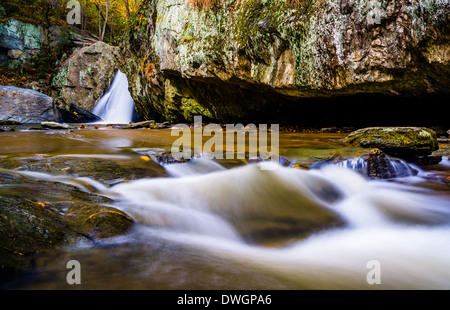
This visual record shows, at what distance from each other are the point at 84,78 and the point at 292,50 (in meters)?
17.1

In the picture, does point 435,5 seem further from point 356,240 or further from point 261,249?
point 261,249

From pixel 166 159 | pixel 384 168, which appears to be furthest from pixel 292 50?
pixel 166 159

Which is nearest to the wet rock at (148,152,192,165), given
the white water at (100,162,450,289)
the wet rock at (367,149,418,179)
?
the white water at (100,162,450,289)

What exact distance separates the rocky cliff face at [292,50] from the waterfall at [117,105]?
6415 millimetres

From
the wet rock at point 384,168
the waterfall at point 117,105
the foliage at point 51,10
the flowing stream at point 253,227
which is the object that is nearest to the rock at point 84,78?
the waterfall at point 117,105

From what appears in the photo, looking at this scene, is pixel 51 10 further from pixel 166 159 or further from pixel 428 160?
pixel 428 160

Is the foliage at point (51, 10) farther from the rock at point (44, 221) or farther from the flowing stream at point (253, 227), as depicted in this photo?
the rock at point (44, 221)

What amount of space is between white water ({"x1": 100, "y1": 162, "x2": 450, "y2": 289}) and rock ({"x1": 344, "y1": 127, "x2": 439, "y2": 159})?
0.94 m

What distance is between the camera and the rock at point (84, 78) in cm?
1784

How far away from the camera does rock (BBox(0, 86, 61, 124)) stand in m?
10.0

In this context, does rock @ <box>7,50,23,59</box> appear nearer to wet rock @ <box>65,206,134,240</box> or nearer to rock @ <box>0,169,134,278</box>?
rock @ <box>0,169,134,278</box>

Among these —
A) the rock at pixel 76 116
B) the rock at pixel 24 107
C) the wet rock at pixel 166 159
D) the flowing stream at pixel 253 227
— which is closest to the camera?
the flowing stream at pixel 253 227
